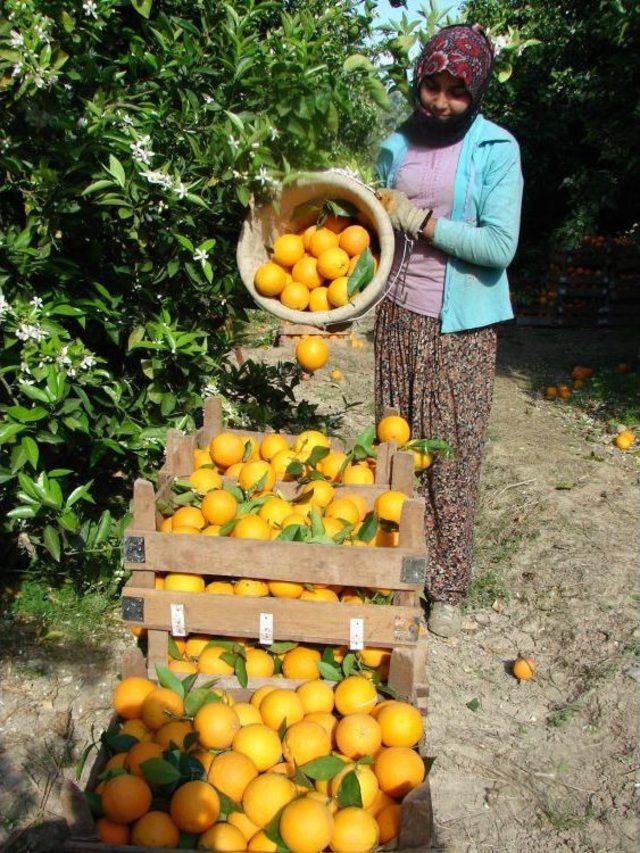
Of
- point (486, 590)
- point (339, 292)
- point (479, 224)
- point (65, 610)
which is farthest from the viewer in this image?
point (486, 590)

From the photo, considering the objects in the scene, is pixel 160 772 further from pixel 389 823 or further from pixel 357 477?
pixel 357 477

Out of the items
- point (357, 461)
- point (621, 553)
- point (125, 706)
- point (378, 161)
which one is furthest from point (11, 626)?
point (621, 553)

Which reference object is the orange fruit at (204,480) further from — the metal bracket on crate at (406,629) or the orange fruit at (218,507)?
the metal bracket on crate at (406,629)

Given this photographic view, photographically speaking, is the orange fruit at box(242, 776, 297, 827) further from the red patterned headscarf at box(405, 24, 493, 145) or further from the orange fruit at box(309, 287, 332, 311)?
the red patterned headscarf at box(405, 24, 493, 145)

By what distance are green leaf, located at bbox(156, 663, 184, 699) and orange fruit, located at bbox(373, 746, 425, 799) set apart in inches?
22.1

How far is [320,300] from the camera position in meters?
2.40

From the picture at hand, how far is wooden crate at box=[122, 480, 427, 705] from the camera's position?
1978 millimetres

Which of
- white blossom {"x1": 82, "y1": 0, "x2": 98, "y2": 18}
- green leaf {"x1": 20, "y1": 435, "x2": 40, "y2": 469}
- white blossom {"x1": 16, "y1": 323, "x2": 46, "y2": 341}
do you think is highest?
white blossom {"x1": 82, "y1": 0, "x2": 98, "y2": 18}

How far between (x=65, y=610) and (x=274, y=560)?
1610mm

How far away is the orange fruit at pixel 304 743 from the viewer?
1.78m

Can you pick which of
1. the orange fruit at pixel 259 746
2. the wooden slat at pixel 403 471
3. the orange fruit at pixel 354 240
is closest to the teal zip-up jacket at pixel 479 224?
the orange fruit at pixel 354 240

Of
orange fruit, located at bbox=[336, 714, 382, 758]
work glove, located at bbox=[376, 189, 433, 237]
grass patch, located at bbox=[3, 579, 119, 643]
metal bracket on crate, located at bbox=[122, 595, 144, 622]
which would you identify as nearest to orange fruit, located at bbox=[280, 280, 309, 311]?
work glove, located at bbox=[376, 189, 433, 237]

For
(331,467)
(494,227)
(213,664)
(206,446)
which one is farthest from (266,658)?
(494,227)

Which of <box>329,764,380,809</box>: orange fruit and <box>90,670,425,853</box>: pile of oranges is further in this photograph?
<box>329,764,380,809</box>: orange fruit
